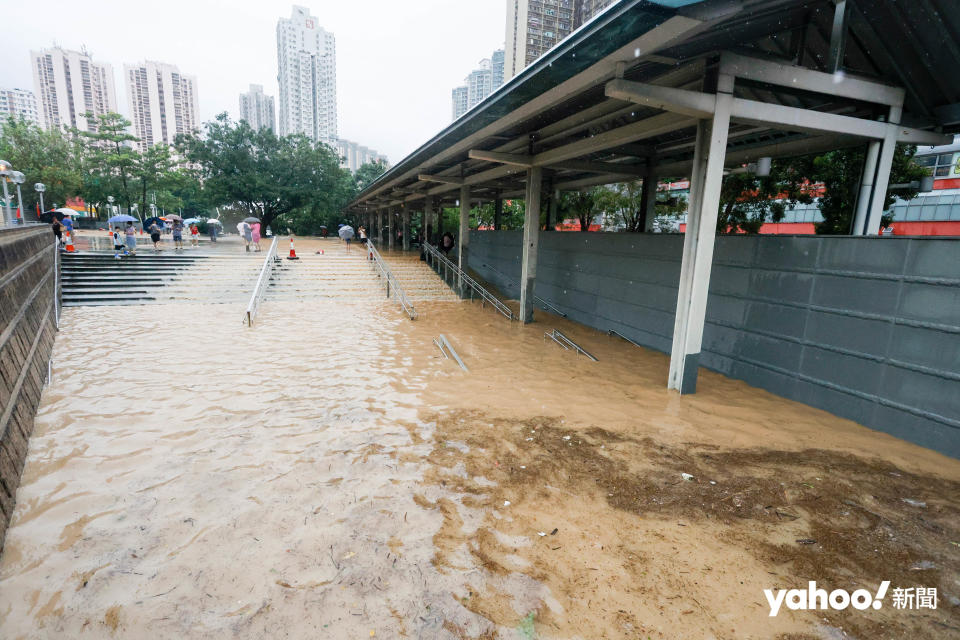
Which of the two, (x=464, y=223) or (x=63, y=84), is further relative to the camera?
(x=63, y=84)

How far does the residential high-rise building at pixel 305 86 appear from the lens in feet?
283

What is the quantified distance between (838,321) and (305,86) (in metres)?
101

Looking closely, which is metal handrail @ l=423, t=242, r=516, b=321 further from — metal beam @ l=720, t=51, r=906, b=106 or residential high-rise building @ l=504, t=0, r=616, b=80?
residential high-rise building @ l=504, t=0, r=616, b=80

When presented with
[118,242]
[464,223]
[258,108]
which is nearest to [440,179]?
[464,223]

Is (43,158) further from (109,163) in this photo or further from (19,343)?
(19,343)

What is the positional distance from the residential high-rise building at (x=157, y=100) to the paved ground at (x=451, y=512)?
81406 mm

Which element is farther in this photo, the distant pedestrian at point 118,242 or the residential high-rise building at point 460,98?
the residential high-rise building at point 460,98

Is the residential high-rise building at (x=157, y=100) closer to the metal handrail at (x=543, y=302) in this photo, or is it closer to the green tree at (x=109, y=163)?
the green tree at (x=109, y=163)

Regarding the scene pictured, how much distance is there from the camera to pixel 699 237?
5.91 metres

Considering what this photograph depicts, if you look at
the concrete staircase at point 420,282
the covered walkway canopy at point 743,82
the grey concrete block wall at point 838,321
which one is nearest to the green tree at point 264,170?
the concrete staircase at point 420,282

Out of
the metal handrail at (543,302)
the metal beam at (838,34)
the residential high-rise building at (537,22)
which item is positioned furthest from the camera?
the residential high-rise building at (537,22)

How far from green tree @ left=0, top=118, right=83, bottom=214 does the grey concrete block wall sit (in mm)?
37892

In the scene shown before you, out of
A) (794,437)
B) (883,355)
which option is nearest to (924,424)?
(883,355)

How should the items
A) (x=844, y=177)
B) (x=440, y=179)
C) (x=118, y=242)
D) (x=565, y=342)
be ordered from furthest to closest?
(x=118, y=242) < (x=440, y=179) < (x=844, y=177) < (x=565, y=342)
